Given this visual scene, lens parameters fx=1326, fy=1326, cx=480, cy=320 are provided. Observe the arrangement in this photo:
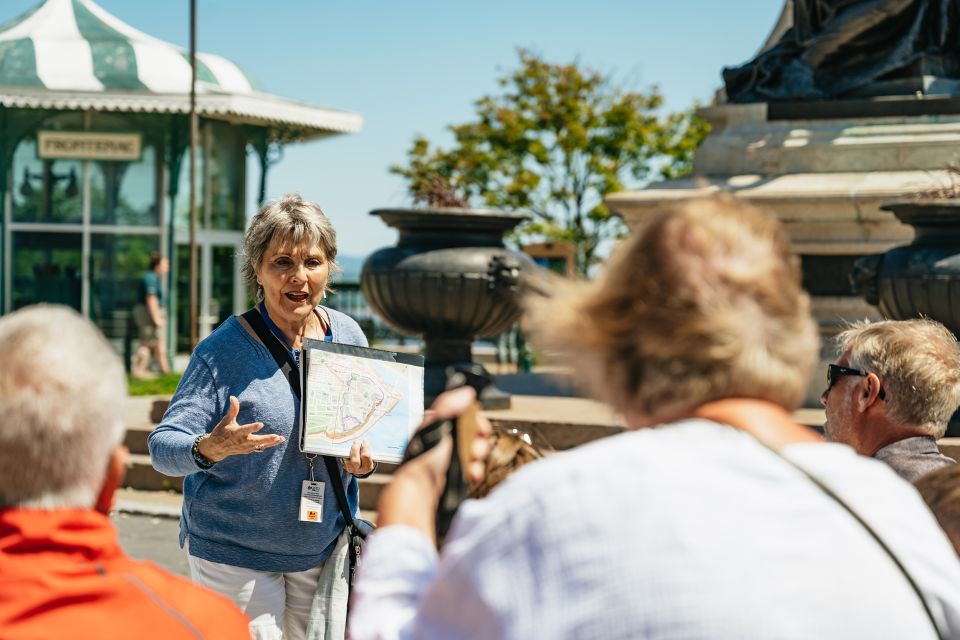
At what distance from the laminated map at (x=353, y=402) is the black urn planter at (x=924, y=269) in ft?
17.7

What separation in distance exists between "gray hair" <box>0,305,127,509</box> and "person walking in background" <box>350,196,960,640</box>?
47 centimetres

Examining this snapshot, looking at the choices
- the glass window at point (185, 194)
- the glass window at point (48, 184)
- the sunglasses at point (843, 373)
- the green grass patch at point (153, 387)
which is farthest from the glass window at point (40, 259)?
the sunglasses at point (843, 373)

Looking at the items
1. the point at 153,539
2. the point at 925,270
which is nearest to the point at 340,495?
the point at 153,539

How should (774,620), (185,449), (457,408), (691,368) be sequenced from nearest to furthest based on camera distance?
(774,620) < (691,368) < (457,408) < (185,449)

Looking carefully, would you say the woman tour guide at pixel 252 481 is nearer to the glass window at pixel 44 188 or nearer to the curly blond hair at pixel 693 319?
the curly blond hair at pixel 693 319

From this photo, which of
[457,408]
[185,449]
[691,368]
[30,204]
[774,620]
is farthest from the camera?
[30,204]

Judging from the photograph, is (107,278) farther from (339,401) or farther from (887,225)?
(339,401)

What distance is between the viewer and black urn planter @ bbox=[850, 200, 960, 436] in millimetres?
8258

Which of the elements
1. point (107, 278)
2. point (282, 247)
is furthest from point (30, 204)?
point (282, 247)

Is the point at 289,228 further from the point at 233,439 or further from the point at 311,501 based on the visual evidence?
the point at 311,501

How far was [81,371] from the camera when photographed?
2.02m

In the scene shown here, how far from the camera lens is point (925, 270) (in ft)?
27.3

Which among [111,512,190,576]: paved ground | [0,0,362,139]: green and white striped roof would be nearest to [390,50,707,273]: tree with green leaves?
[0,0,362,139]: green and white striped roof

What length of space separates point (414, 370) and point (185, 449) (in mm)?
694
